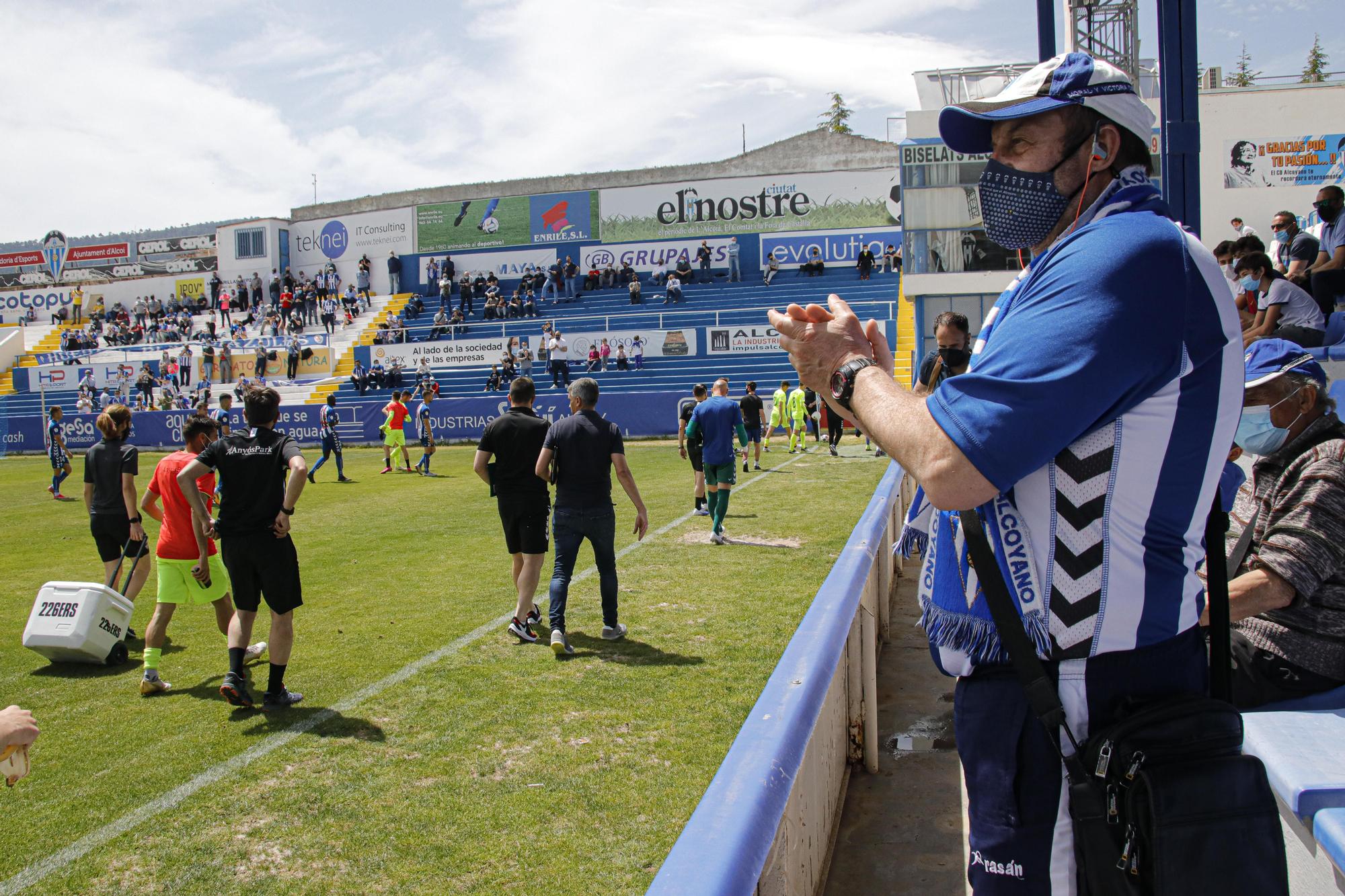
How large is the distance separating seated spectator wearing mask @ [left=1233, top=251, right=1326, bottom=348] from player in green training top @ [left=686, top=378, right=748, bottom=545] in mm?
5822

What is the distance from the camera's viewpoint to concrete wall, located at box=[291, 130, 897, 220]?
44812 mm

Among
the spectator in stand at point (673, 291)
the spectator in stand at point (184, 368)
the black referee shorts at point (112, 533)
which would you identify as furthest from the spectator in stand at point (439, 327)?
the black referee shorts at point (112, 533)

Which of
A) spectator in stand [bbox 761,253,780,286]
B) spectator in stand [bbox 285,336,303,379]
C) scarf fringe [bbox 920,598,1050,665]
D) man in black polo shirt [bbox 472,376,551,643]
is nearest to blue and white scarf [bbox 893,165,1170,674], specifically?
scarf fringe [bbox 920,598,1050,665]

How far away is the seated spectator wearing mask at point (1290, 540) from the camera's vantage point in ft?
9.57

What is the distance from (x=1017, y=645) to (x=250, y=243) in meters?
55.6

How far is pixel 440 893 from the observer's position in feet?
12.1

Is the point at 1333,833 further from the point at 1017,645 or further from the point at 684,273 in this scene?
the point at 684,273

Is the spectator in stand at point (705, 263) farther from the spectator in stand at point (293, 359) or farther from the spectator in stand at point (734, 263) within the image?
the spectator in stand at point (293, 359)

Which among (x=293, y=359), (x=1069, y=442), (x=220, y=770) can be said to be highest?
(x=293, y=359)

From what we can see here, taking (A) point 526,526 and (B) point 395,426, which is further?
(B) point 395,426

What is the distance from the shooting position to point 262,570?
19.8 ft

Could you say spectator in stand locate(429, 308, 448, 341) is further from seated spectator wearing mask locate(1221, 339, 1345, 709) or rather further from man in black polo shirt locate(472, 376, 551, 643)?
seated spectator wearing mask locate(1221, 339, 1345, 709)

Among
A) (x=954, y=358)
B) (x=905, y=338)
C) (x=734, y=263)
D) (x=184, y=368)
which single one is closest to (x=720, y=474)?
(x=954, y=358)

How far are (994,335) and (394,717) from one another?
501 centimetres
